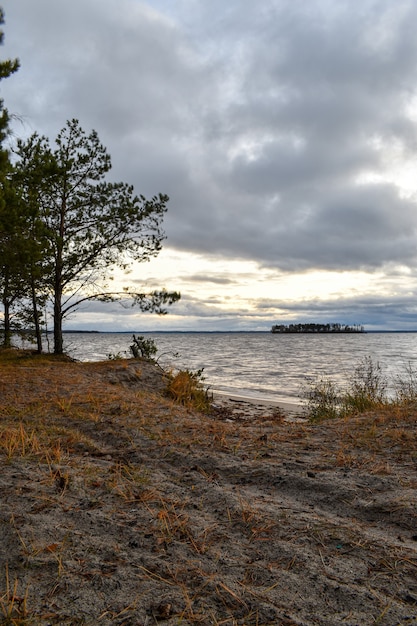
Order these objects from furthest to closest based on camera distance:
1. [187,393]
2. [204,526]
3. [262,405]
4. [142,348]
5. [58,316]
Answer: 1. [58,316]
2. [142,348]
3. [262,405]
4. [187,393]
5. [204,526]

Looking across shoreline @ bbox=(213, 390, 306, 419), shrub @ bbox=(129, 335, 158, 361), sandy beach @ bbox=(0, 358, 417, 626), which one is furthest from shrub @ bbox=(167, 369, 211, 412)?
sandy beach @ bbox=(0, 358, 417, 626)

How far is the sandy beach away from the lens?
2.18 meters

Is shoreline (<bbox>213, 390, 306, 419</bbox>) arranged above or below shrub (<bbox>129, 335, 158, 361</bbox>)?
below

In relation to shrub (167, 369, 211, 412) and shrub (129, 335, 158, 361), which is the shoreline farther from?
shrub (129, 335, 158, 361)

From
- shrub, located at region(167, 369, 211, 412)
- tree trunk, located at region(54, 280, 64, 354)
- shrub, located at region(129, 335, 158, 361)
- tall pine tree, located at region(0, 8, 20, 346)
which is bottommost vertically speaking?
shrub, located at region(167, 369, 211, 412)

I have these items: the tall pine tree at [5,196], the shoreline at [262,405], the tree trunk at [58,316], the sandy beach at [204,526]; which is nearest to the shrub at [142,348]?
the tree trunk at [58,316]

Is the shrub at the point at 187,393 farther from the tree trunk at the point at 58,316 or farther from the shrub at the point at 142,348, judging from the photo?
the tree trunk at the point at 58,316

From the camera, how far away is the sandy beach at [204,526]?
218 centimetres

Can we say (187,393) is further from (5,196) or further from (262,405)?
(5,196)

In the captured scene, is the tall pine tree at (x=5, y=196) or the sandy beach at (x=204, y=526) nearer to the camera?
the sandy beach at (x=204, y=526)

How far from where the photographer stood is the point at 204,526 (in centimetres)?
303

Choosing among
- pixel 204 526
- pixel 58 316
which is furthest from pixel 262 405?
pixel 204 526

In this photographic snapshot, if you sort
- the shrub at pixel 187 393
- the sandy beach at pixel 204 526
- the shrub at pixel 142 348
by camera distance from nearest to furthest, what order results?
1. the sandy beach at pixel 204 526
2. the shrub at pixel 187 393
3. the shrub at pixel 142 348

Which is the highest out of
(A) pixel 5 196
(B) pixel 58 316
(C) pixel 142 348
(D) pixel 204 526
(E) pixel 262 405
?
(A) pixel 5 196
